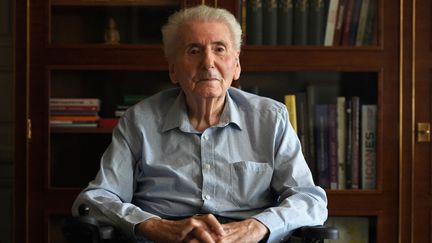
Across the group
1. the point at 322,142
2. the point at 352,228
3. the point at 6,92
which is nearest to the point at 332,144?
the point at 322,142

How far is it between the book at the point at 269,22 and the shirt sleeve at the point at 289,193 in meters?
0.48

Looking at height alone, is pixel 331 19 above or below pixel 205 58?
above

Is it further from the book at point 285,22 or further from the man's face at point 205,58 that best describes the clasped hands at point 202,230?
the book at point 285,22

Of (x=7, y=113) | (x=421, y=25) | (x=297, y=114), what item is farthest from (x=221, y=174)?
(x=7, y=113)

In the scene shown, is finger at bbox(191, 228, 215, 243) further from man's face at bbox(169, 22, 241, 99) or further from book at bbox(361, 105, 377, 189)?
book at bbox(361, 105, 377, 189)

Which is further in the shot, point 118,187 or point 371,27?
point 371,27

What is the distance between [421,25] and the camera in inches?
90.4

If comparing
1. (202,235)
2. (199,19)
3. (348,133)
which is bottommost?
(202,235)

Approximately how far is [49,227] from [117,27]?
774 mm

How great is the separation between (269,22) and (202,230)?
3.28ft

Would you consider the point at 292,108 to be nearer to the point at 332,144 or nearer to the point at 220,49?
the point at 332,144

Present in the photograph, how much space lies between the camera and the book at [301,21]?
2.34 metres

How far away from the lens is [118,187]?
6.07 ft

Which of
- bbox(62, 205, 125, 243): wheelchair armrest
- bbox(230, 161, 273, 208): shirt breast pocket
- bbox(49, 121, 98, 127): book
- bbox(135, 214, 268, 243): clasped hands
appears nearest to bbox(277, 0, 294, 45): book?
bbox(230, 161, 273, 208): shirt breast pocket
